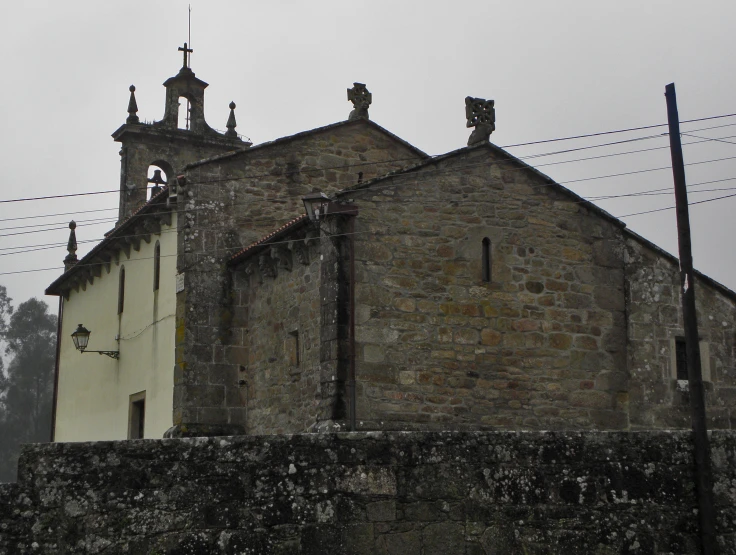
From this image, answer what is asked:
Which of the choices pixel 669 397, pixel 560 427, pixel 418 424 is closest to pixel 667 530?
pixel 418 424

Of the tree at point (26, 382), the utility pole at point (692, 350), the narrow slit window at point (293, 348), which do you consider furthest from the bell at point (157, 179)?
the tree at point (26, 382)

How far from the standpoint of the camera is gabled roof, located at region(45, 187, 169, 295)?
1891 centimetres

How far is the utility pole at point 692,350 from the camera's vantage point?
20.5ft

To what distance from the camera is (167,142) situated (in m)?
25.1

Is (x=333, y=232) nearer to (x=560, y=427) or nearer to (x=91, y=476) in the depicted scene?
(x=560, y=427)

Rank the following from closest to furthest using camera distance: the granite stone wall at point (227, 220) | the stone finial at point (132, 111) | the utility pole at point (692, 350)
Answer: the utility pole at point (692, 350), the granite stone wall at point (227, 220), the stone finial at point (132, 111)

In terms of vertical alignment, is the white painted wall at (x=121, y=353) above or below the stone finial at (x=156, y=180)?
below

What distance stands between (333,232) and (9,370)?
60.2 meters

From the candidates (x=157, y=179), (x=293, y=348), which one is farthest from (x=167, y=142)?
(x=293, y=348)

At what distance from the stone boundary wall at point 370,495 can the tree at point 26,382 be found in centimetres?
5746

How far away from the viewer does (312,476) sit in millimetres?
5867

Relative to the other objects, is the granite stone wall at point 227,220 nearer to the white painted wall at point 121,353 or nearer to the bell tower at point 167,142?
the white painted wall at point 121,353

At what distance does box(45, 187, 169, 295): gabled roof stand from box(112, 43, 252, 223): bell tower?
70.6 inches

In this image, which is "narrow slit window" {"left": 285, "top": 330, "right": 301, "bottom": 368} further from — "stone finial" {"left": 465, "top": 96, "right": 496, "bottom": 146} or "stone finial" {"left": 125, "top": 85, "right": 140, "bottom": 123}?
"stone finial" {"left": 125, "top": 85, "right": 140, "bottom": 123}
